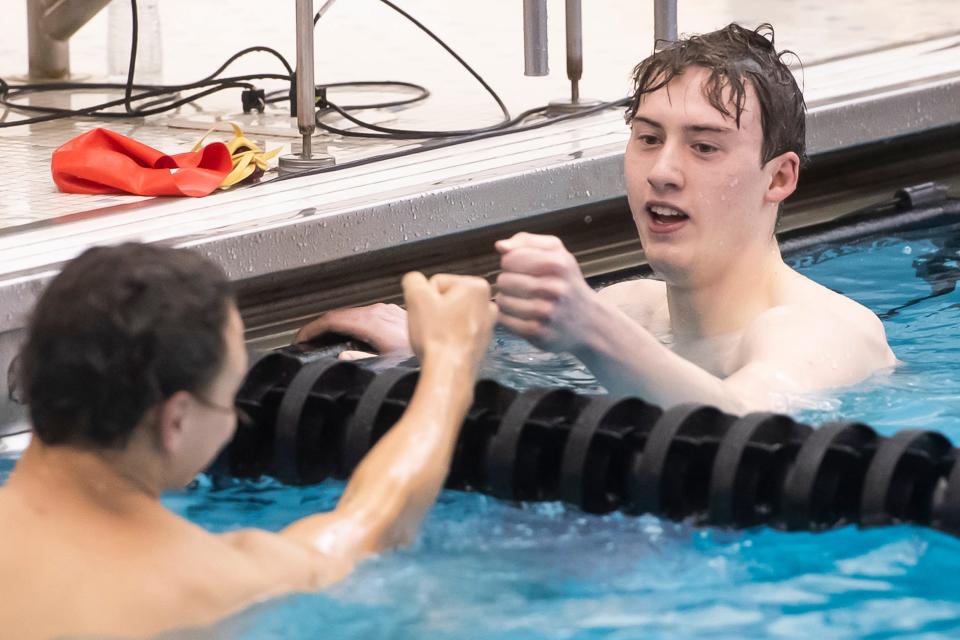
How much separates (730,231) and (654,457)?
59 cm

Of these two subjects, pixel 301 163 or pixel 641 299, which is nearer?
pixel 641 299

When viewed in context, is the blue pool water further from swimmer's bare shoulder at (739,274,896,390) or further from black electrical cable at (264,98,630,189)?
black electrical cable at (264,98,630,189)

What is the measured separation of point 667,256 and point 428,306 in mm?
775

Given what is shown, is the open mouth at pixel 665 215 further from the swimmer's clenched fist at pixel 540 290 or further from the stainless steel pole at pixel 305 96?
the stainless steel pole at pixel 305 96

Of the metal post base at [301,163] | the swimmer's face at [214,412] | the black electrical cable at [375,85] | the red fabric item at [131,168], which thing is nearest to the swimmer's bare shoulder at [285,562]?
the swimmer's face at [214,412]

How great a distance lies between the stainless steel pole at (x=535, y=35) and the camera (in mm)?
3564

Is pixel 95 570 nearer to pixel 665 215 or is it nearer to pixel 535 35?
pixel 665 215

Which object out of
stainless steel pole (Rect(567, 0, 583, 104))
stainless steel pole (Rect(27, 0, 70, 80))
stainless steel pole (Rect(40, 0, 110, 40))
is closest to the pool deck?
stainless steel pole (Rect(567, 0, 583, 104))

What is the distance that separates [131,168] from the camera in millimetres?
3328

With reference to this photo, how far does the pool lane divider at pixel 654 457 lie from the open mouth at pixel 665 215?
1.43 ft

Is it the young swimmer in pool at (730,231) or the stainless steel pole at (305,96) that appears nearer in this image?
the young swimmer in pool at (730,231)

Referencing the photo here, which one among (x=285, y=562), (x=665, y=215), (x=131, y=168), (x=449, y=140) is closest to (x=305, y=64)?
(x=131, y=168)

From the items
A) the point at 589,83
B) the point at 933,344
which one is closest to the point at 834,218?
the point at 589,83

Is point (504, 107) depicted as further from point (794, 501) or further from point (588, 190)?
point (794, 501)
